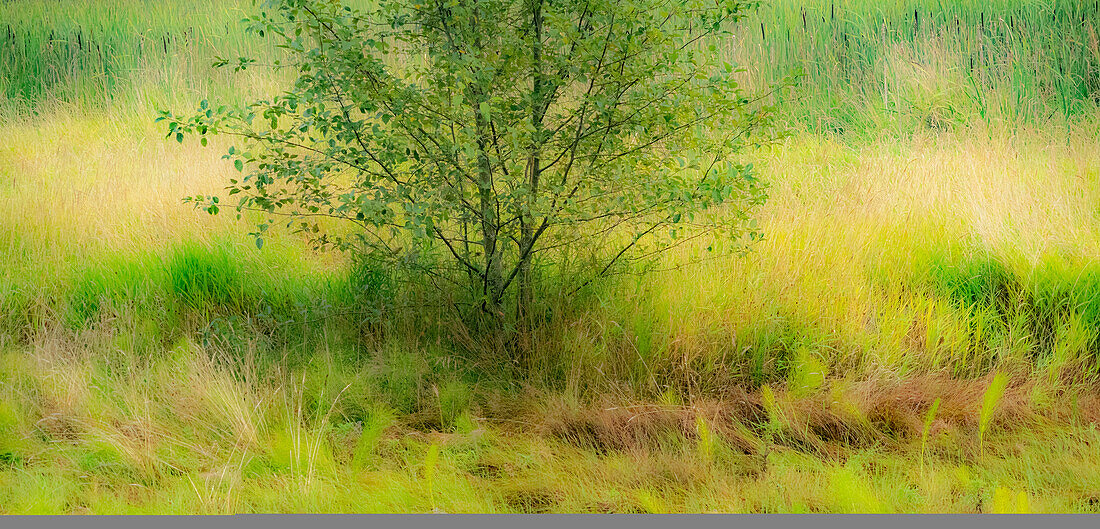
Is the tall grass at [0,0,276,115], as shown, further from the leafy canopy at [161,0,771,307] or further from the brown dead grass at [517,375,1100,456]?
the brown dead grass at [517,375,1100,456]

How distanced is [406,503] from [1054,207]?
399cm

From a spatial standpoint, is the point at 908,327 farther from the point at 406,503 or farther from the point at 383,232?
the point at 383,232

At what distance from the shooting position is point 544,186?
3658mm

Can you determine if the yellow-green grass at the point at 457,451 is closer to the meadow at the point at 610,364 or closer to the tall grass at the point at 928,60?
the meadow at the point at 610,364

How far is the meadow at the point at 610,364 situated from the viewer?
3.00 meters

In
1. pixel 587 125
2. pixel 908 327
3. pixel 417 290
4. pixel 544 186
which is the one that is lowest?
pixel 908 327

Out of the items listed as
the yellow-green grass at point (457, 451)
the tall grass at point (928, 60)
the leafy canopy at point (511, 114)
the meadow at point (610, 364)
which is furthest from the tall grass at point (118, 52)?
the tall grass at point (928, 60)

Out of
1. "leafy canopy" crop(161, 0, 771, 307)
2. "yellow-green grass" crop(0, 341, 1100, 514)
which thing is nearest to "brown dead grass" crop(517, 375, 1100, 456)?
"yellow-green grass" crop(0, 341, 1100, 514)

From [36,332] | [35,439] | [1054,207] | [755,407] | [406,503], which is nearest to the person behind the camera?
[406,503]

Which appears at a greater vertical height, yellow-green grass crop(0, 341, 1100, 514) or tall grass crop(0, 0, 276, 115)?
tall grass crop(0, 0, 276, 115)

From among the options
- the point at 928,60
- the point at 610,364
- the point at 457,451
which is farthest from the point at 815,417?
the point at 928,60

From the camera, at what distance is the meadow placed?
3.00 m

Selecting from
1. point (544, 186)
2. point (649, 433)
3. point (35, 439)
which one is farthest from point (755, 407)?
point (35, 439)

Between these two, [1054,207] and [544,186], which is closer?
[544,186]
